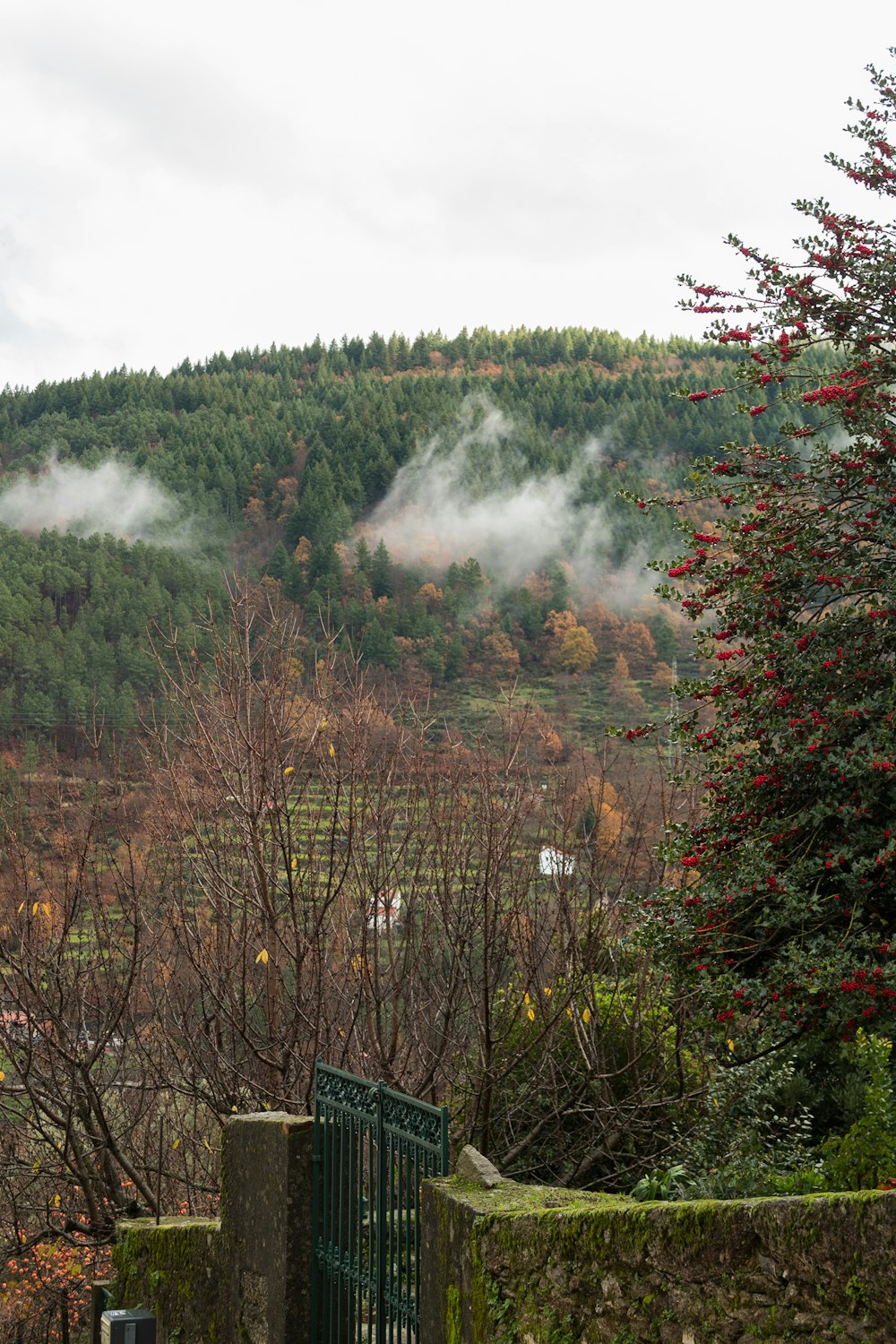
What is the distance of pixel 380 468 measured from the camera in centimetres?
13162

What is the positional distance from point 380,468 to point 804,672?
12650 centimetres

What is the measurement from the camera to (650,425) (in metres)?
130

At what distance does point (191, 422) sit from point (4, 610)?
46781mm

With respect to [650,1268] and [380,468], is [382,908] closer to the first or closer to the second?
[650,1268]

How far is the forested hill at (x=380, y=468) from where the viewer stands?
113 m

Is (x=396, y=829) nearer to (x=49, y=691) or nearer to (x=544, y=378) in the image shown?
(x=49, y=691)

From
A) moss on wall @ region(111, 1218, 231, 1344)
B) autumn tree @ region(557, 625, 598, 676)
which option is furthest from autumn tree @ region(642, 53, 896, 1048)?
autumn tree @ region(557, 625, 598, 676)

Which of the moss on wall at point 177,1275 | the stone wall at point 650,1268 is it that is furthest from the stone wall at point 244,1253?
the stone wall at point 650,1268

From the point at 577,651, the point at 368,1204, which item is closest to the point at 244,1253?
the point at 368,1204

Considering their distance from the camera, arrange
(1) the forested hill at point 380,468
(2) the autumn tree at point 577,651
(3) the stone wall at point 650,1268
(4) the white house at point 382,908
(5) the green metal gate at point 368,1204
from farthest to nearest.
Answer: (1) the forested hill at point 380,468, (2) the autumn tree at point 577,651, (4) the white house at point 382,908, (5) the green metal gate at point 368,1204, (3) the stone wall at point 650,1268

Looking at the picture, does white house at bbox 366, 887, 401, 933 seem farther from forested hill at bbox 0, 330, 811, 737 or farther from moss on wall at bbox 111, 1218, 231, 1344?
forested hill at bbox 0, 330, 811, 737

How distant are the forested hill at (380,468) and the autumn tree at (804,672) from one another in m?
96.6

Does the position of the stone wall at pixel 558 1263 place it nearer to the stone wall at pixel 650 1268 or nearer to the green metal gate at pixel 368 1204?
the stone wall at pixel 650 1268

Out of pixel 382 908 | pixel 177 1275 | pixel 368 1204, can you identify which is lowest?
pixel 177 1275
